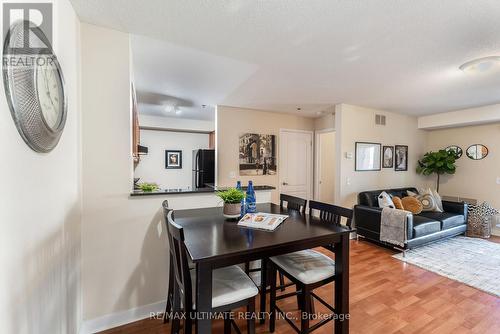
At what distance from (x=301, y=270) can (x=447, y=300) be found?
6.07ft

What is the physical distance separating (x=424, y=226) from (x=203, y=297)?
3.62m

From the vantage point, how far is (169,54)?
2.24 metres

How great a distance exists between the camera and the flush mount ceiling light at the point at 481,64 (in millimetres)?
2209

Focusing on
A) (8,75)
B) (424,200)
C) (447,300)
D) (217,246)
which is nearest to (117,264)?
(217,246)

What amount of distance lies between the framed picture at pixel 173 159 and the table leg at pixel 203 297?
16.6 feet

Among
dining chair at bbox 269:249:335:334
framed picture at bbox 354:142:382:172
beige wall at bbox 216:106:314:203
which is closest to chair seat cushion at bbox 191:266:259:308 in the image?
dining chair at bbox 269:249:335:334

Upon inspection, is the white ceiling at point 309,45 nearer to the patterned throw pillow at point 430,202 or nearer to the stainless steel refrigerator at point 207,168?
the stainless steel refrigerator at point 207,168

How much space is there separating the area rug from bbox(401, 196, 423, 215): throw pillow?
58cm

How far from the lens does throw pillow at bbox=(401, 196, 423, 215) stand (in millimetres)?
3760

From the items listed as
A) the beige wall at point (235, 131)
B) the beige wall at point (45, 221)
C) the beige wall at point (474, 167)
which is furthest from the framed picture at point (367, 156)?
the beige wall at point (45, 221)

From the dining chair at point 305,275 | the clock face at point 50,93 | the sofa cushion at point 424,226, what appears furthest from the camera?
the sofa cushion at point 424,226

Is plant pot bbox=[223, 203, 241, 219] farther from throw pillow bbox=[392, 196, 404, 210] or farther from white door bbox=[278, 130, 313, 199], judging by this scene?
throw pillow bbox=[392, 196, 404, 210]

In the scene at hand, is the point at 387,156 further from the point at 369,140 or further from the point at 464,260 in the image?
the point at 464,260

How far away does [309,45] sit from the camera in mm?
2047
